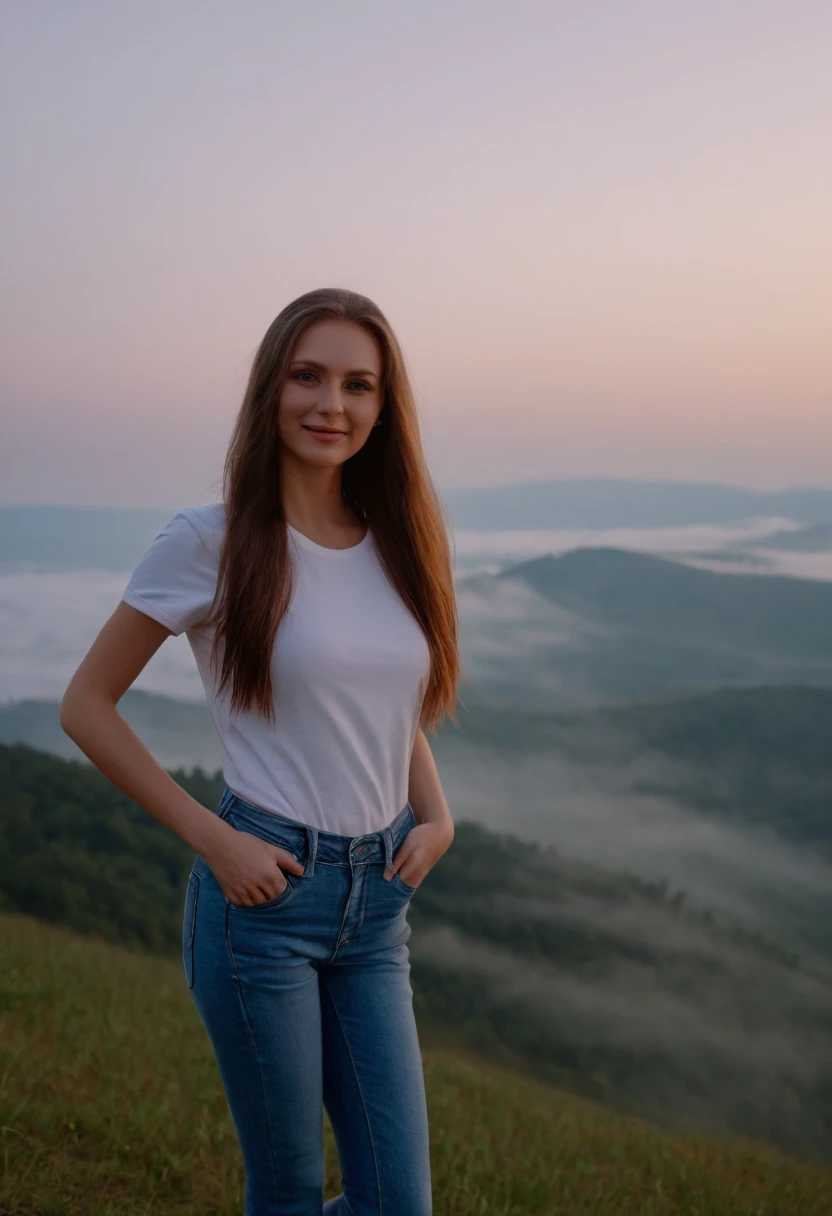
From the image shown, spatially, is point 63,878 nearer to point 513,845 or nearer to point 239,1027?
point 239,1027

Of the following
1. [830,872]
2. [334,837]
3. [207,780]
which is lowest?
[830,872]

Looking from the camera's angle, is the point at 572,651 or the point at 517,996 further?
the point at 572,651

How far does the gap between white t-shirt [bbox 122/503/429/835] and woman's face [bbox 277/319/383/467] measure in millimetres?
230

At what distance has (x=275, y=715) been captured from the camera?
218 cm

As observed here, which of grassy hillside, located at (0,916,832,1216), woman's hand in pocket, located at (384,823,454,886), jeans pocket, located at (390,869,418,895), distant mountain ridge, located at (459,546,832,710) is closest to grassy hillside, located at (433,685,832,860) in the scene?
distant mountain ridge, located at (459,546,832,710)

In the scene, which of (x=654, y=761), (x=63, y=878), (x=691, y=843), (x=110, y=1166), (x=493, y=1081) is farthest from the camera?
(x=654, y=761)

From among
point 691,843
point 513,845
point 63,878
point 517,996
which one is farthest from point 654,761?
point 63,878

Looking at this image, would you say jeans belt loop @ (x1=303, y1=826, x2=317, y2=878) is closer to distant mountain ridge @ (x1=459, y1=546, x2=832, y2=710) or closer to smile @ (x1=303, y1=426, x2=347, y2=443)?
smile @ (x1=303, y1=426, x2=347, y2=443)

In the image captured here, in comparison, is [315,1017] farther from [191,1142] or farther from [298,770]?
[191,1142]

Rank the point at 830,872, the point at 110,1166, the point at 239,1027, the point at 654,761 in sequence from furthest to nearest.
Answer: the point at 654,761 → the point at 830,872 → the point at 110,1166 → the point at 239,1027

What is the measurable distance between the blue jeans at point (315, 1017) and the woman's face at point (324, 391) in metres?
0.77

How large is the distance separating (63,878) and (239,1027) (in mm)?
13867

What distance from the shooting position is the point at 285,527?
229cm

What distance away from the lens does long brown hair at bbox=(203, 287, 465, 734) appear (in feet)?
7.04
